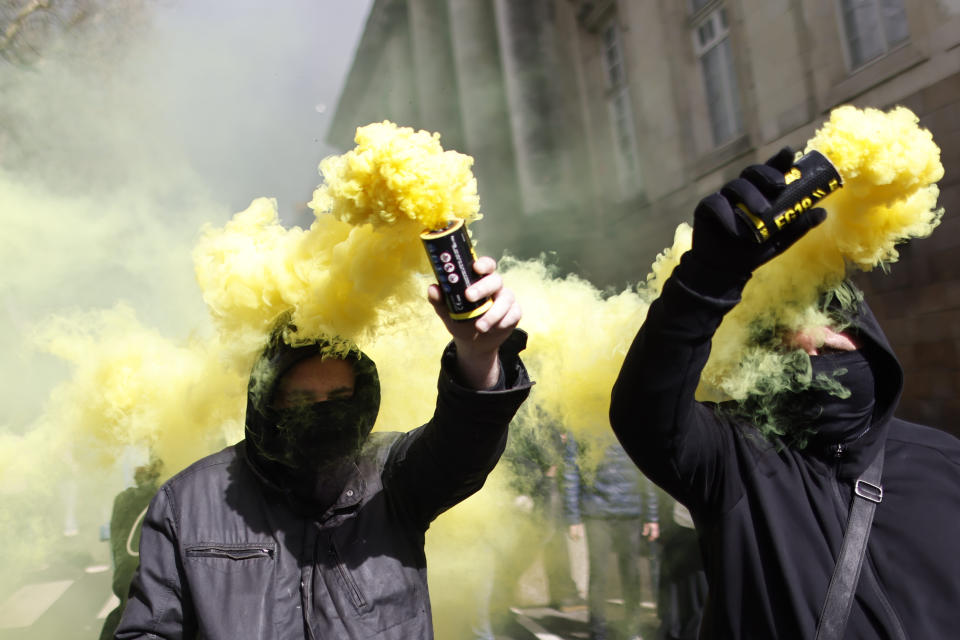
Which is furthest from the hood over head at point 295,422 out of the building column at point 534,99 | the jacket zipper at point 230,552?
the building column at point 534,99

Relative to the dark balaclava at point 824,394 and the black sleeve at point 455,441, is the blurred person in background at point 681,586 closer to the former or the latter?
the dark balaclava at point 824,394

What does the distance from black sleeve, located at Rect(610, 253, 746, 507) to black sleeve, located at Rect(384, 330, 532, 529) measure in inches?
9.0

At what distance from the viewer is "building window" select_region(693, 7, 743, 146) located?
716 cm

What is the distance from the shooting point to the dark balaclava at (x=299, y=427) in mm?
1523

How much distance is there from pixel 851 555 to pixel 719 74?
7.10 meters

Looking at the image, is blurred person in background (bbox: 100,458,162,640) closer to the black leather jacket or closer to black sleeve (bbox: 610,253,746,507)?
the black leather jacket

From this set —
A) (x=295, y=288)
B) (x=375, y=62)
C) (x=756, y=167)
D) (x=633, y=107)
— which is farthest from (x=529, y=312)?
(x=375, y=62)

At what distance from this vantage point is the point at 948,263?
181 inches

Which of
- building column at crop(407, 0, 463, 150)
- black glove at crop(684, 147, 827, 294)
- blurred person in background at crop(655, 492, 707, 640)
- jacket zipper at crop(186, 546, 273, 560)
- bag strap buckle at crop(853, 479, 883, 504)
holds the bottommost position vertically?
blurred person in background at crop(655, 492, 707, 640)

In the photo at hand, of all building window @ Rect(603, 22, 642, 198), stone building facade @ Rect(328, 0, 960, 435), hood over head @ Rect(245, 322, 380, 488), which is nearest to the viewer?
hood over head @ Rect(245, 322, 380, 488)

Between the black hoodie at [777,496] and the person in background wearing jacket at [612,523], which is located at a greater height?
the black hoodie at [777,496]

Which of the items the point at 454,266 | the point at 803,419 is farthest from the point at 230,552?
the point at 803,419

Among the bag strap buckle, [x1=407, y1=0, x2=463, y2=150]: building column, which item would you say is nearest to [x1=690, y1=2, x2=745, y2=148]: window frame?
[x1=407, y1=0, x2=463, y2=150]: building column

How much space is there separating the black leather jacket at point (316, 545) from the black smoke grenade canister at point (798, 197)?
535mm
